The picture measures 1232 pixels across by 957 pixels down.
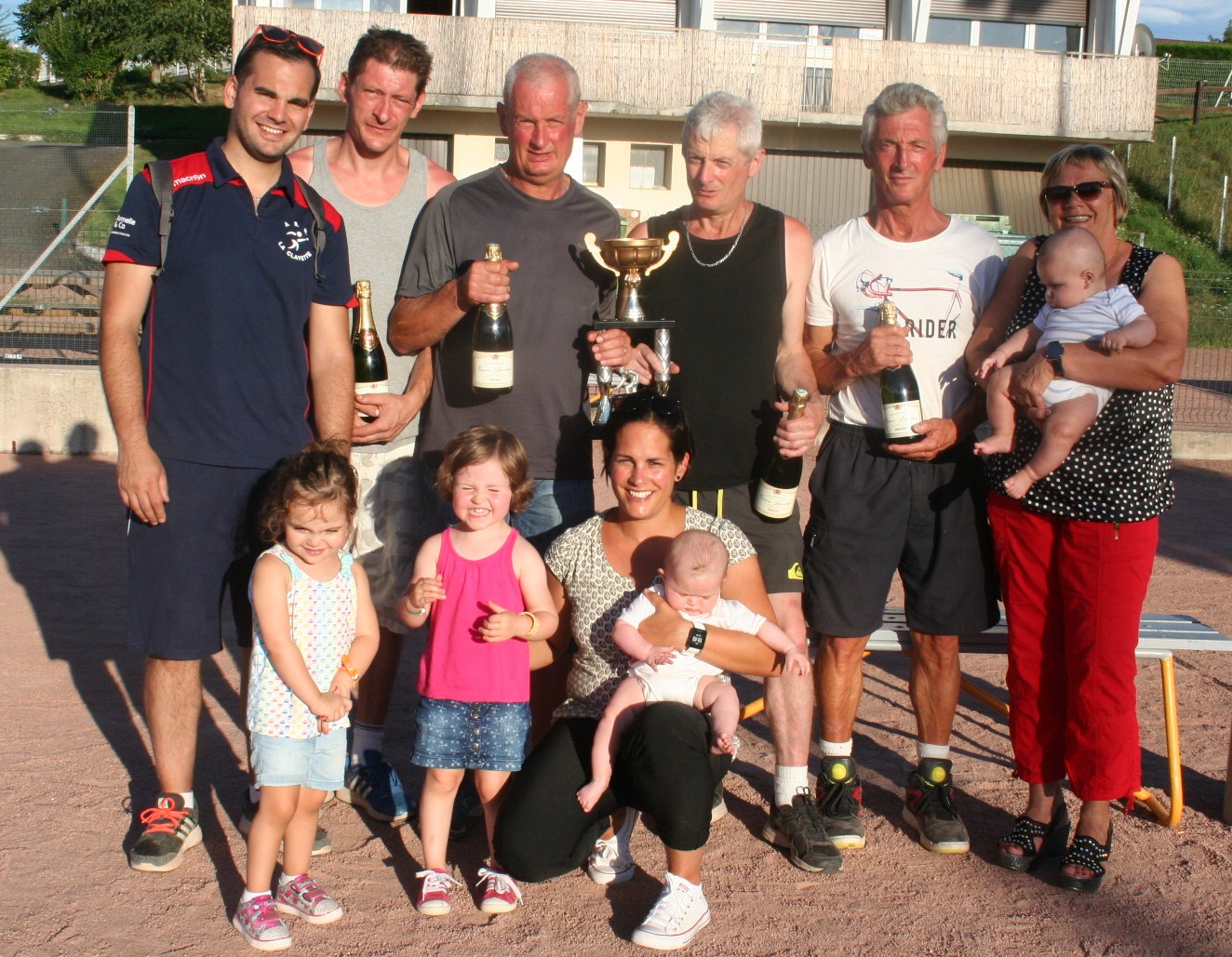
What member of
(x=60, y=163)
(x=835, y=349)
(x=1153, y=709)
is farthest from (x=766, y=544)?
(x=60, y=163)

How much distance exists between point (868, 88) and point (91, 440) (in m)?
19.1

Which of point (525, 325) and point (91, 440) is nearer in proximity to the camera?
point (525, 325)

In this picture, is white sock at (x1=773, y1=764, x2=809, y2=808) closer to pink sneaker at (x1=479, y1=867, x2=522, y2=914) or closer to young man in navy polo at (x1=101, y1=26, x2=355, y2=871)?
pink sneaker at (x1=479, y1=867, x2=522, y2=914)

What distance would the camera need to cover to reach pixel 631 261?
4.14 m

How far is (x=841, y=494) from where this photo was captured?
14.7 feet

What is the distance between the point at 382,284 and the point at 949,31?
2696 centimetres

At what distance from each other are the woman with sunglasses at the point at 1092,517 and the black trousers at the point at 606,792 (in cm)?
124

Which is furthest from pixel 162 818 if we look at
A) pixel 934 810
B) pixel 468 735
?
pixel 934 810

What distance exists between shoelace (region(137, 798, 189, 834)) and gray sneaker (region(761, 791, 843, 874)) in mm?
2034

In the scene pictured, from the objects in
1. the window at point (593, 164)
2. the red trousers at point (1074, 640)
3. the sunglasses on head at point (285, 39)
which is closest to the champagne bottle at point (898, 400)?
the red trousers at point (1074, 640)

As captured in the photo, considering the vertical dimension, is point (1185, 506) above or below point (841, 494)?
below

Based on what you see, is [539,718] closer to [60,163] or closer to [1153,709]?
[1153,709]

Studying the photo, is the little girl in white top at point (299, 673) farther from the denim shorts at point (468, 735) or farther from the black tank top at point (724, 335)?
the black tank top at point (724, 335)

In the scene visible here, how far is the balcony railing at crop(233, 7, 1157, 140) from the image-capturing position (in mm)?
24578
